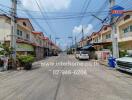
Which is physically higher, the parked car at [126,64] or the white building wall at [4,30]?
the white building wall at [4,30]

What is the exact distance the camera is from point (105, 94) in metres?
7.18

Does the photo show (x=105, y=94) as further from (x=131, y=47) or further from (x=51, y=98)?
(x=131, y=47)

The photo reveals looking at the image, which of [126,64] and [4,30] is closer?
[126,64]

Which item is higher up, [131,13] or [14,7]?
[131,13]

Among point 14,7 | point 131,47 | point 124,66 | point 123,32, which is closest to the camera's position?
point 124,66

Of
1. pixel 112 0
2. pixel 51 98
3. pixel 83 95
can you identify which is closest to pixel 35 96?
pixel 51 98

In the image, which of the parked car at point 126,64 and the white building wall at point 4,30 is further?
the white building wall at point 4,30

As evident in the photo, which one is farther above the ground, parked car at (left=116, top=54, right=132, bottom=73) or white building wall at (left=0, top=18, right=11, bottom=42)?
white building wall at (left=0, top=18, right=11, bottom=42)

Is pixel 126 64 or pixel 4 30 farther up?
pixel 4 30

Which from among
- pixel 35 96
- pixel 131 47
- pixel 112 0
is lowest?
pixel 35 96

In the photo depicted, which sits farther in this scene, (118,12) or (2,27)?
(2,27)

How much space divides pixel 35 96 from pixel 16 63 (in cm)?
1292

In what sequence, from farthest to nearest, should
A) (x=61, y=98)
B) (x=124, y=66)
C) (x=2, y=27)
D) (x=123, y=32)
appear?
(x=123, y=32) → (x=2, y=27) → (x=124, y=66) → (x=61, y=98)

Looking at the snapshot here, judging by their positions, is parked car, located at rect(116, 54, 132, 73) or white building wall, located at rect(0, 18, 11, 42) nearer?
parked car, located at rect(116, 54, 132, 73)
